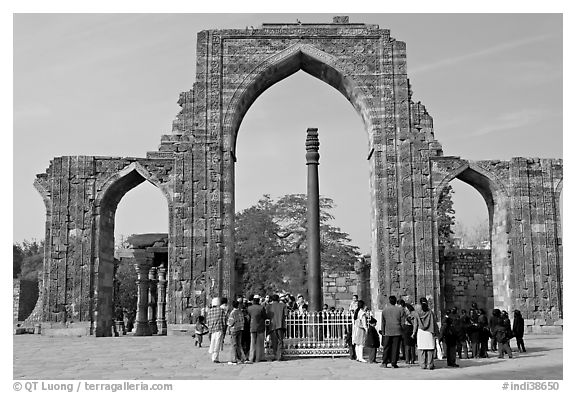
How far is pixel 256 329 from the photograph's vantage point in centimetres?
1180

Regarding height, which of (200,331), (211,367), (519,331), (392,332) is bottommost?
(211,367)

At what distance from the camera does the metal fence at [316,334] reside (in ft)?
41.8

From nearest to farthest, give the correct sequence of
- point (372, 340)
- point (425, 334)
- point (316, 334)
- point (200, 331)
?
point (425, 334) < point (372, 340) < point (316, 334) < point (200, 331)

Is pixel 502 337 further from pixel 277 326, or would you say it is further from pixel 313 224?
pixel 313 224

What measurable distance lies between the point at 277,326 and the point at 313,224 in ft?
10.5

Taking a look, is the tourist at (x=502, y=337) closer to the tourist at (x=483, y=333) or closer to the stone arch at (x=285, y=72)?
the tourist at (x=483, y=333)

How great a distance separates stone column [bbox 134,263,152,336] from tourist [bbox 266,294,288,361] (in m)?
10.7

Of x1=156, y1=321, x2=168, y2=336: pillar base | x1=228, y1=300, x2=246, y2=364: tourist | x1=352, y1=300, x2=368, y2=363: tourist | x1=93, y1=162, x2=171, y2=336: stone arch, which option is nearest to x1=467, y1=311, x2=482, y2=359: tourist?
x1=352, y1=300, x2=368, y2=363: tourist

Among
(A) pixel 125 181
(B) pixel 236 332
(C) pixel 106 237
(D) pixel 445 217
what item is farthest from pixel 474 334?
(D) pixel 445 217

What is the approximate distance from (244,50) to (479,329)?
11.4 metres

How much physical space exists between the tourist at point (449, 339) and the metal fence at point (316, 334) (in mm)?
1877

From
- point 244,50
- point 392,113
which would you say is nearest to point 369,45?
point 392,113

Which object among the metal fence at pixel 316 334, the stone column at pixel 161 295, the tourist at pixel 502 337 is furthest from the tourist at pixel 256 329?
the stone column at pixel 161 295

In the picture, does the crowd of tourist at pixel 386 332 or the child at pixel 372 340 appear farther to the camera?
the child at pixel 372 340
